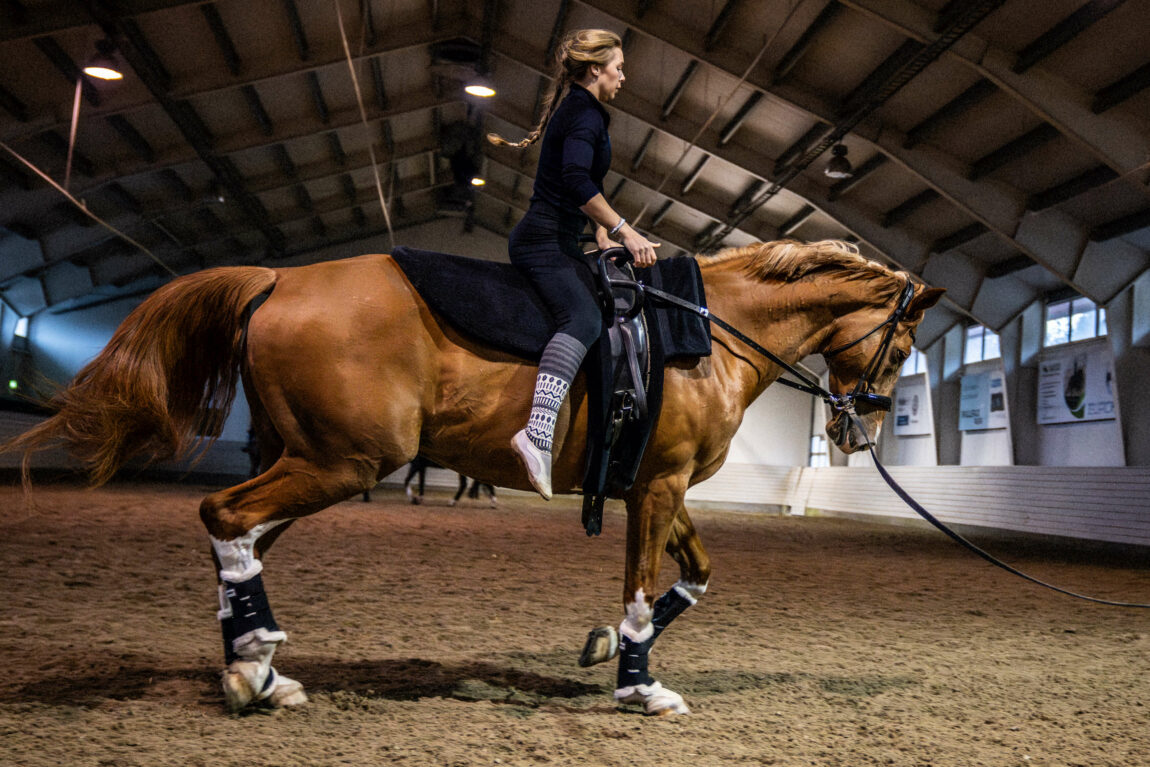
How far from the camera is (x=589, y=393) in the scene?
3242 mm

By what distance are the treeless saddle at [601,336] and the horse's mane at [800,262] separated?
2.02ft

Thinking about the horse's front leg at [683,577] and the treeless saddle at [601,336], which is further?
the horse's front leg at [683,577]

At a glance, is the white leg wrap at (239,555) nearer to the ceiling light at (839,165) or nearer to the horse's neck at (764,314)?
the horse's neck at (764,314)

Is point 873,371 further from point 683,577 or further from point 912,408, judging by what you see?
point 912,408

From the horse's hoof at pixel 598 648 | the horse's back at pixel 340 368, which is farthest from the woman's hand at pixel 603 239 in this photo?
the horse's hoof at pixel 598 648

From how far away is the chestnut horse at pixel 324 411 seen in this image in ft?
9.70

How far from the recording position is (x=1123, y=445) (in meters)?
14.3

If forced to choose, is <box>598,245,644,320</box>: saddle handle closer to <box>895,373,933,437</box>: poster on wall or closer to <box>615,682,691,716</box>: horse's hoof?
<box>615,682,691,716</box>: horse's hoof

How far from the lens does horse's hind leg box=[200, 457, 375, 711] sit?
114 inches

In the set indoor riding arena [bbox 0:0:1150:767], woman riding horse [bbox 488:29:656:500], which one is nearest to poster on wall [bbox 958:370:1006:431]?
indoor riding arena [bbox 0:0:1150:767]

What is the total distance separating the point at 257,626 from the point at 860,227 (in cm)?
1546

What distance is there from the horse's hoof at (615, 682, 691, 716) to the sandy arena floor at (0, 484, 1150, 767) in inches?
2.6

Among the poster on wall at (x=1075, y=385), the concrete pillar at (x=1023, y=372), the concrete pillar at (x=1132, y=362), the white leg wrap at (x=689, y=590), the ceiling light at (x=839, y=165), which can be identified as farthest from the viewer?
the concrete pillar at (x=1023, y=372)

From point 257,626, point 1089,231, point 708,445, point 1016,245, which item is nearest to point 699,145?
point 1016,245
